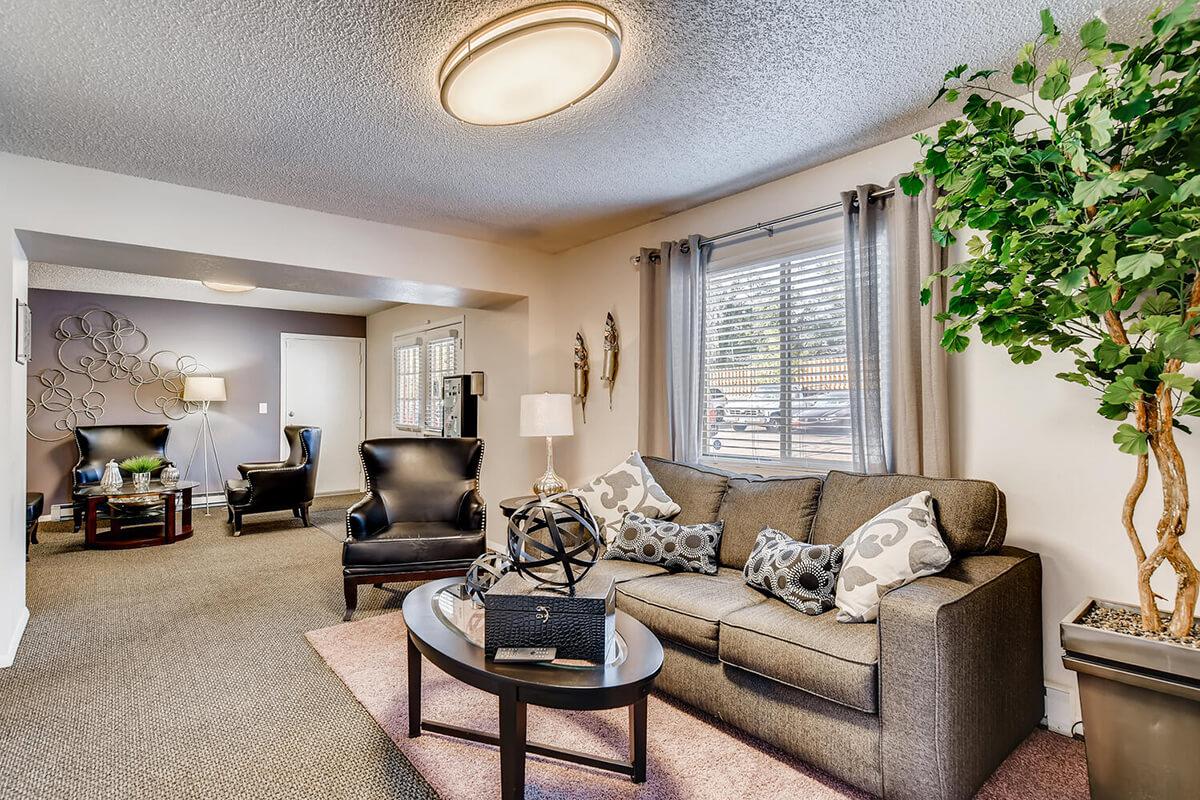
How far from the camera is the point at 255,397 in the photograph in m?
7.31

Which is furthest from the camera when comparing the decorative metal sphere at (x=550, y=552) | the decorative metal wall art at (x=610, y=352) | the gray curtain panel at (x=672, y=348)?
the decorative metal wall art at (x=610, y=352)

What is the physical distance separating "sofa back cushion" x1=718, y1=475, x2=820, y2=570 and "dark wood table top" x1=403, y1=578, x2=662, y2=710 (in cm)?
104

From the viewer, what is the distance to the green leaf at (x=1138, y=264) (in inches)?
49.4

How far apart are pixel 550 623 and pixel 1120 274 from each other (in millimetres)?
1600

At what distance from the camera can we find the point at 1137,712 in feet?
5.07

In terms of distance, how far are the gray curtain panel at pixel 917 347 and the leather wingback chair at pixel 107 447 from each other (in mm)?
6558

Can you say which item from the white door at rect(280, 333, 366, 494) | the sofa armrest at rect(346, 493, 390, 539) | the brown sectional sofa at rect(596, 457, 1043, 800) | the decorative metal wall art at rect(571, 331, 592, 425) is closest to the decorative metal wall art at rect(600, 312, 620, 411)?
the decorative metal wall art at rect(571, 331, 592, 425)

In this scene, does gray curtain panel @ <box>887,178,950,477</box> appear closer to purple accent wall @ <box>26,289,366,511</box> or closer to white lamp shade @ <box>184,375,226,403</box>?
white lamp shade @ <box>184,375,226,403</box>

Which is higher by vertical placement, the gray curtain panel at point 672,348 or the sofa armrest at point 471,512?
the gray curtain panel at point 672,348

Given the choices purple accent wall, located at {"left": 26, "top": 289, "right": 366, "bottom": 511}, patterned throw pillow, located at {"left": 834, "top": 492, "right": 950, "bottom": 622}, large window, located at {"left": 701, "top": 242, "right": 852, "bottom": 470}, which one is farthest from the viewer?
purple accent wall, located at {"left": 26, "top": 289, "right": 366, "bottom": 511}

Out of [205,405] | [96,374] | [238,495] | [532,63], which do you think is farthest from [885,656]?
[96,374]

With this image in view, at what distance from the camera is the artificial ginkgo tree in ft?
4.38

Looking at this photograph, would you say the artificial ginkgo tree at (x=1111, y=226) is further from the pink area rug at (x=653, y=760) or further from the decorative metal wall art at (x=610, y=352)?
the decorative metal wall art at (x=610, y=352)

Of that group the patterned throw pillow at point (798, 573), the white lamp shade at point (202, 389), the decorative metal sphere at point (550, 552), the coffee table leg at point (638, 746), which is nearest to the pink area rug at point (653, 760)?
the coffee table leg at point (638, 746)
